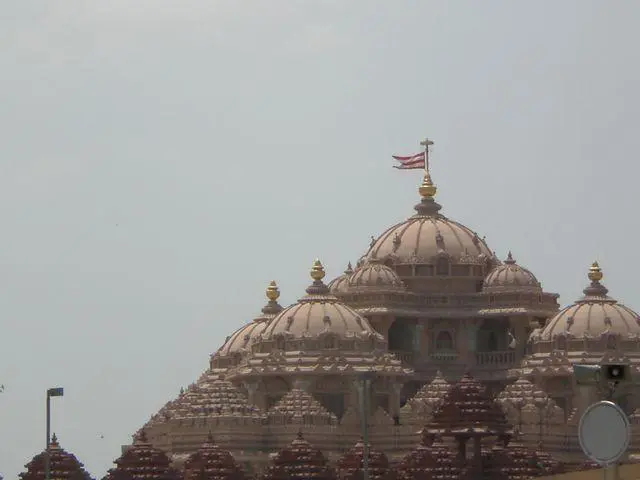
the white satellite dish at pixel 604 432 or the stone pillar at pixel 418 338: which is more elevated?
the stone pillar at pixel 418 338

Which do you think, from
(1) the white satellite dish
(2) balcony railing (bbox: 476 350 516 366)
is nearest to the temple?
(2) balcony railing (bbox: 476 350 516 366)

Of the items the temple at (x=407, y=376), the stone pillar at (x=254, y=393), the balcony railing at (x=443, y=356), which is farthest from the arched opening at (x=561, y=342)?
the stone pillar at (x=254, y=393)

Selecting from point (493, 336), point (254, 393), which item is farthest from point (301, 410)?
point (493, 336)

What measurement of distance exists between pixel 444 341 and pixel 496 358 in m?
2.65

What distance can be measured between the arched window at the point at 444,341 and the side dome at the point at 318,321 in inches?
271

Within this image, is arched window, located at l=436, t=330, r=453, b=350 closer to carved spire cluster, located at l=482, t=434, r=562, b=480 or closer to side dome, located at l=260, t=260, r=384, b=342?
side dome, located at l=260, t=260, r=384, b=342

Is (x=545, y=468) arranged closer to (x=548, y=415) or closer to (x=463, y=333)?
(x=548, y=415)

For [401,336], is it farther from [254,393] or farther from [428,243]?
[254,393]

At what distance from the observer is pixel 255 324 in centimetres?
12788

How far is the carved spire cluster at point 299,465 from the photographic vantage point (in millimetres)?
103812

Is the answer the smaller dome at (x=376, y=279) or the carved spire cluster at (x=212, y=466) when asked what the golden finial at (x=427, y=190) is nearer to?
the smaller dome at (x=376, y=279)

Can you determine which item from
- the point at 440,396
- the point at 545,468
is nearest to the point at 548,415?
the point at 440,396

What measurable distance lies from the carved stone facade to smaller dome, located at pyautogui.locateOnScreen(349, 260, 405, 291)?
64mm

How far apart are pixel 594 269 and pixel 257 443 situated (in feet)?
62.5
